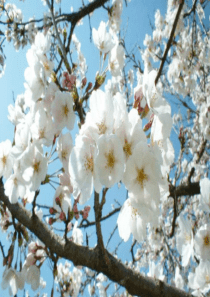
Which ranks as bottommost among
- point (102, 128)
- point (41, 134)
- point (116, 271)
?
point (116, 271)

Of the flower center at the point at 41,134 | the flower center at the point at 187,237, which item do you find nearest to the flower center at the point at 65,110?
the flower center at the point at 41,134

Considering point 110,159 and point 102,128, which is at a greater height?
point 102,128

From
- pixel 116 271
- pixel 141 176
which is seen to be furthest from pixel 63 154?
pixel 116 271

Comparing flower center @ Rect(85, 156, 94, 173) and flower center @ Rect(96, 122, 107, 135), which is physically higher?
flower center @ Rect(96, 122, 107, 135)

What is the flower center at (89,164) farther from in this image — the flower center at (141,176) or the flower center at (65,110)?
the flower center at (65,110)

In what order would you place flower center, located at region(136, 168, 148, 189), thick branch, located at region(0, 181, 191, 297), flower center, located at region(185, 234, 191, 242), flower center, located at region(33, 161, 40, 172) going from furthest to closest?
flower center, located at region(185, 234, 191, 242)
thick branch, located at region(0, 181, 191, 297)
flower center, located at region(33, 161, 40, 172)
flower center, located at region(136, 168, 148, 189)

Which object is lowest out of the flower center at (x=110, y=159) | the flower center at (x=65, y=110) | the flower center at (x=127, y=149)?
the flower center at (x=110, y=159)

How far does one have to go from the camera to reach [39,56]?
1.18 metres

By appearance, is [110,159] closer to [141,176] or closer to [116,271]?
[141,176]

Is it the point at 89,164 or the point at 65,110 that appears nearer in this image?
the point at 89,164

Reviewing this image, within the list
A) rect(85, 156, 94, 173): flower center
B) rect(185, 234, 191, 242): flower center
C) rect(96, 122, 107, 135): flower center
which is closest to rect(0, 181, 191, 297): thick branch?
A: rect(185, 234, 191, 242): flower center

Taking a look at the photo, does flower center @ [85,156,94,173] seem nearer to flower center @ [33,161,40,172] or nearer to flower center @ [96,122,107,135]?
flower center @ [96,122,107,135]

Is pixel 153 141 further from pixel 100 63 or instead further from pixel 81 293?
pixel 81 293

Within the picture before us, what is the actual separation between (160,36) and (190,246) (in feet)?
16.1
